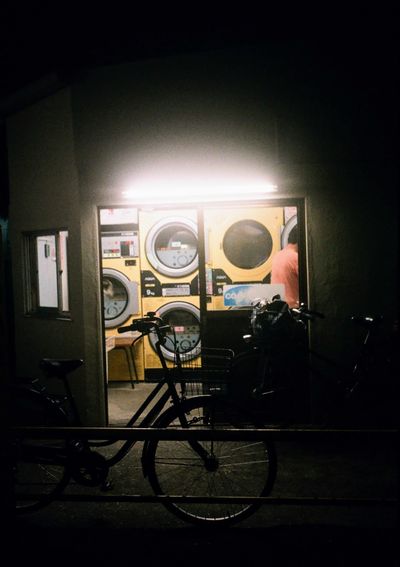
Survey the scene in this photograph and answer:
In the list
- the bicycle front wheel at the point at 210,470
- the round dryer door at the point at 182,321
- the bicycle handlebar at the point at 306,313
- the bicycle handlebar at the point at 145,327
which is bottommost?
the bicycle front wheel at the point at 210,470

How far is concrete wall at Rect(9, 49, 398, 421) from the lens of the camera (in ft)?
19.9

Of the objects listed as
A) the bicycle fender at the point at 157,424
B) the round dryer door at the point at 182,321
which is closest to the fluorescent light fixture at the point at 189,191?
the round dryer door at the point at 182,321

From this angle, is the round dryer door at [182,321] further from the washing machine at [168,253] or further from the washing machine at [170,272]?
the washing machine at [168,253]

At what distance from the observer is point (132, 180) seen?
6.33 meters

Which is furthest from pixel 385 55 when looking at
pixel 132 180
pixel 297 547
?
pixel 297 547

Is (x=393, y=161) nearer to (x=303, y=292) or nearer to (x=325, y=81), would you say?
(x=325, y=81)

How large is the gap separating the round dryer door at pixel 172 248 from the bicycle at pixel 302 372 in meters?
3.02

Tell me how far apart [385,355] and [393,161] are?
232cm

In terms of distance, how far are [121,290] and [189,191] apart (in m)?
3.36

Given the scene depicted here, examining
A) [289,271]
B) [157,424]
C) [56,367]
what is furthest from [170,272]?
[157,424]

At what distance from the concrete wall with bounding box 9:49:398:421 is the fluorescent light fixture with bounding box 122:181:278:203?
3.4 inches

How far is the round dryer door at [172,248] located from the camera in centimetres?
891

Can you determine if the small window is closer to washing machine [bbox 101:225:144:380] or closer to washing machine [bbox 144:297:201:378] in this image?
washing machine [bbox 101:225:144:380]

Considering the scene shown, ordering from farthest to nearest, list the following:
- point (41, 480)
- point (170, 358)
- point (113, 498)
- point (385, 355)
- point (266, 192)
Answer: point (170, 358)
point (266, 192)
point (385, 355)
point (41, 480)
point (113, 498)
